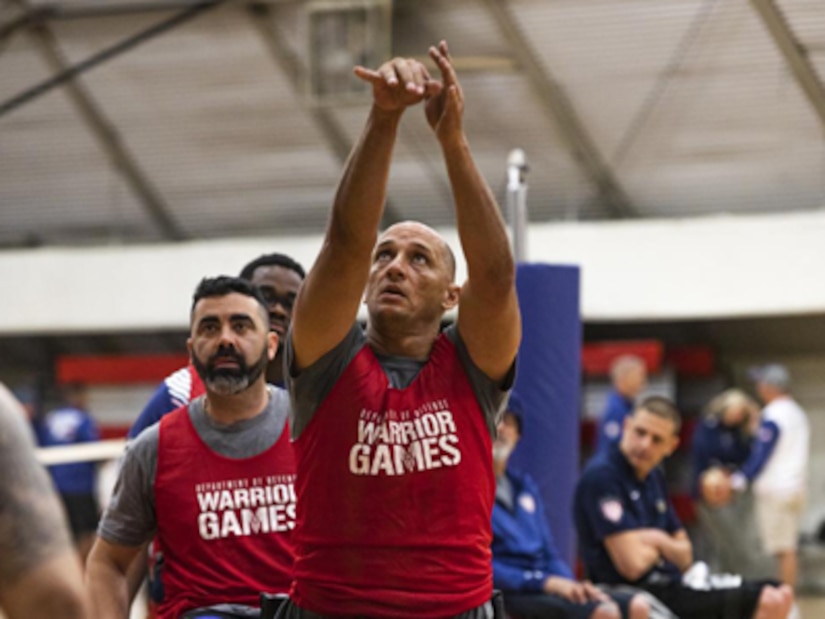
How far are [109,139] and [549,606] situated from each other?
10.0 m

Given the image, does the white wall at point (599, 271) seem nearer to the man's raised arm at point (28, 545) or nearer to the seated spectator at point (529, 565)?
the seated spectator at point (529, 565)

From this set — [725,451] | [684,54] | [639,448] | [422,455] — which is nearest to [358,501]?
[422,455]

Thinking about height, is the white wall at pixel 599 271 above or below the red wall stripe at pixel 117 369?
above

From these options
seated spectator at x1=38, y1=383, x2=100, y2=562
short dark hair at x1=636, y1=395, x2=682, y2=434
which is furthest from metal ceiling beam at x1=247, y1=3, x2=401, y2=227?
short dark hair at x1=636, y1=395, x2=682, y2=434

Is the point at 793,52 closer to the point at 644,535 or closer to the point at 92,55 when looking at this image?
the point at 92,55

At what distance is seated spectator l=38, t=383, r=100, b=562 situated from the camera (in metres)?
10.9

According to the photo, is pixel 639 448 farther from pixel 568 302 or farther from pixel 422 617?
→ pixel 422 617

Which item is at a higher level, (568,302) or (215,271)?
(215,271)

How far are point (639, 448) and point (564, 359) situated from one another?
0.71 meters

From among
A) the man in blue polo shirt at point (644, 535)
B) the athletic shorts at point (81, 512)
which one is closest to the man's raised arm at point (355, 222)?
the man in blue polo shirt at point (644, 535)

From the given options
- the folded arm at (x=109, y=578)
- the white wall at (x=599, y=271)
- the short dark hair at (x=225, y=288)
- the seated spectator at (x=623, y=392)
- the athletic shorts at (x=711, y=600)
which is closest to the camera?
the folded arm at (x=109, y=578)

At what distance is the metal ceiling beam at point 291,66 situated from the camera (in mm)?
13945

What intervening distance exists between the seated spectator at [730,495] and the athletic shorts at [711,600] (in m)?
4.70

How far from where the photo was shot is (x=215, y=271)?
1510 centimetres
